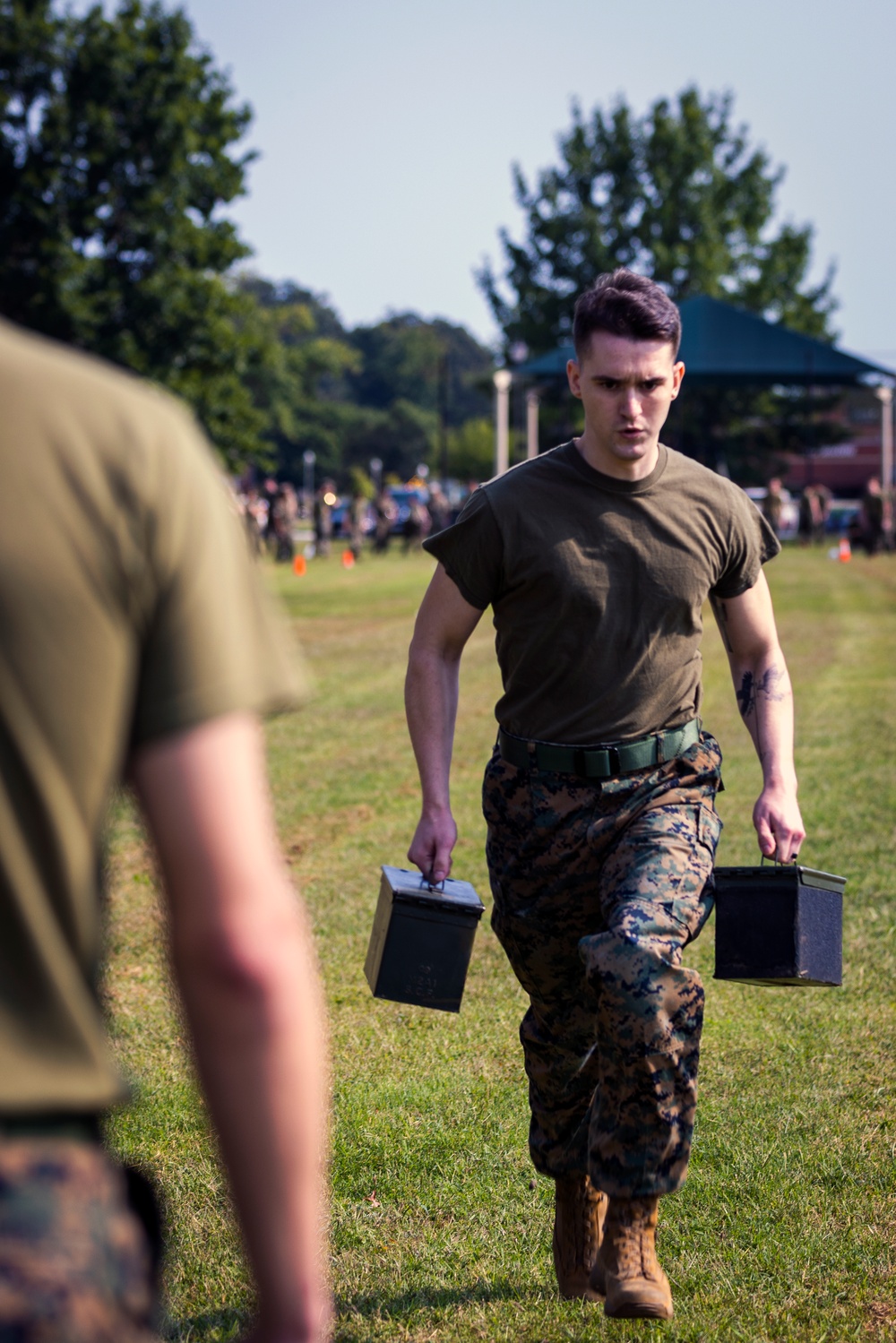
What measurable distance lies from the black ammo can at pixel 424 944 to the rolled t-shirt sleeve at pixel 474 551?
0.70 meters

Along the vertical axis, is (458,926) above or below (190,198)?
below

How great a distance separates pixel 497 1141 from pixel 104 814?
11.6ft

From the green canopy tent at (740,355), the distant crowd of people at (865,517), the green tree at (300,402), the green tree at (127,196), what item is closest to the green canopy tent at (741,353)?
the green canopy tent at (740,355)

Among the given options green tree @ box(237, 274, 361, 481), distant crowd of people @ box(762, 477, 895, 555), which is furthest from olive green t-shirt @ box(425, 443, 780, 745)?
green tree @ box(237, 274, 361, 481)

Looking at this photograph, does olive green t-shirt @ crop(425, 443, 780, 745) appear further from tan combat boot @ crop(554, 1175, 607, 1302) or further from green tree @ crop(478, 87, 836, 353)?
green tree @ crop(478, 87, 836, 353)

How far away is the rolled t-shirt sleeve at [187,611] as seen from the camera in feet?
4.71

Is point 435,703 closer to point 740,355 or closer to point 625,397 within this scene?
point 625,397

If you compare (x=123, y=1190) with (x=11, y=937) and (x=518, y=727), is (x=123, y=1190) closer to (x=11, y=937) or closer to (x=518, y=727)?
(x=11, y=937)

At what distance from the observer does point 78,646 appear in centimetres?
142

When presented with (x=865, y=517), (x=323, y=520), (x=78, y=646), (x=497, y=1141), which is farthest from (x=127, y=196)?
(x=78, y=646)

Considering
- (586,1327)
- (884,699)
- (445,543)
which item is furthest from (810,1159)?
(884,699)

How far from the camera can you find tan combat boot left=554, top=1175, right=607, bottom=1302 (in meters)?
3.81

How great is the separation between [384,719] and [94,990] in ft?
41.8

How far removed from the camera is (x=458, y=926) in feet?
12.4
